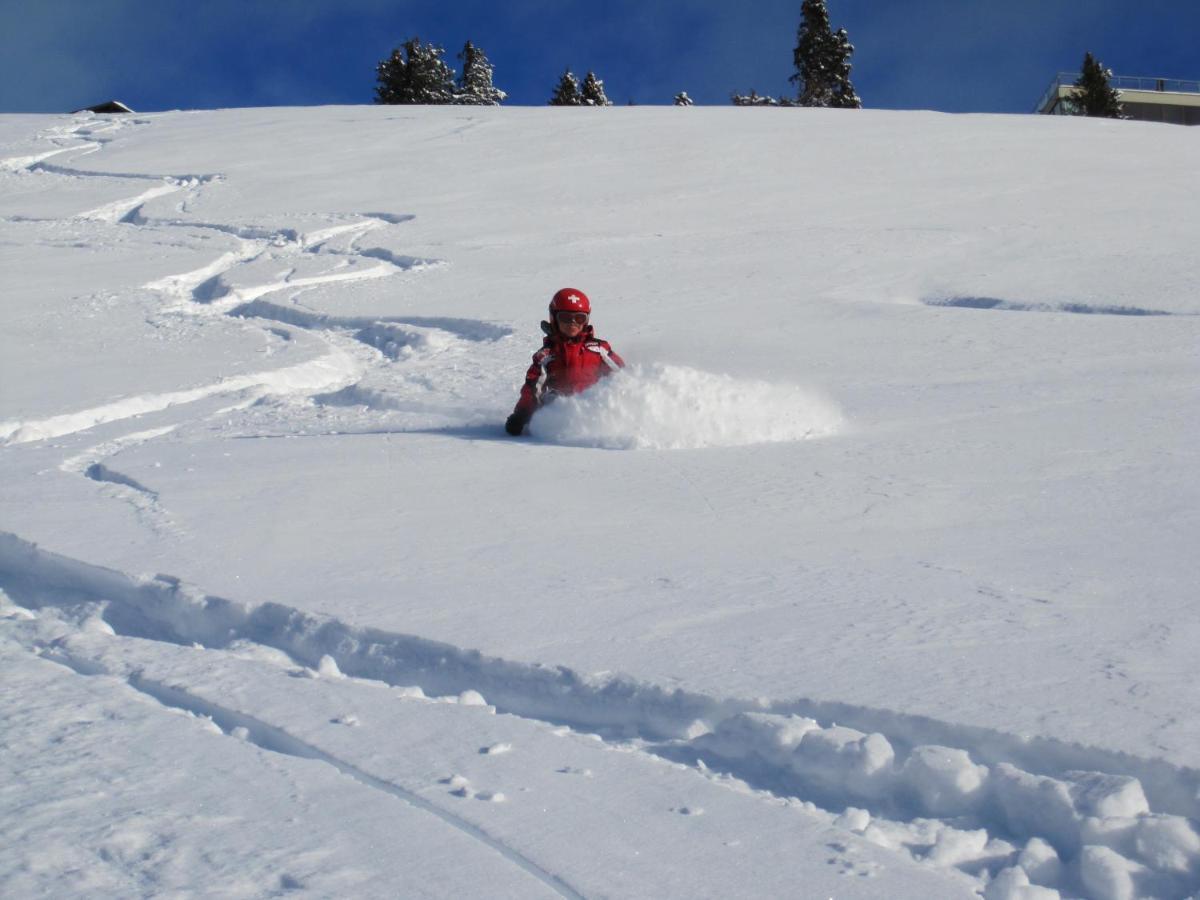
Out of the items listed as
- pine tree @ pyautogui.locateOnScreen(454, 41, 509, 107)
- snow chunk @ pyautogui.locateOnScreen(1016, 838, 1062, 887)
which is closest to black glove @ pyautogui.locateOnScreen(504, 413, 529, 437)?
snow chunk @ pyautogui.locateOnScreen(1016, 838, 1062, 887)

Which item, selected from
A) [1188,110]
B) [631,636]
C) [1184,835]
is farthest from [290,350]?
[1188,110]

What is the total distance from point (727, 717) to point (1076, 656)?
84cm

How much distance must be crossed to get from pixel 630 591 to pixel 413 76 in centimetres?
5075

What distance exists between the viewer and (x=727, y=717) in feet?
8.13

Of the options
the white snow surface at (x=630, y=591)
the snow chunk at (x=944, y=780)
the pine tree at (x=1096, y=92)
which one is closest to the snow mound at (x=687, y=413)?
the white snow surface at (x=630, y=591)

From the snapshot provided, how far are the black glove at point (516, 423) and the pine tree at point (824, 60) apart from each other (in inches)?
1819

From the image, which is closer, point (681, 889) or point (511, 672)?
point (681, 889)

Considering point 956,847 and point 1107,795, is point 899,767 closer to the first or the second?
point 956,847

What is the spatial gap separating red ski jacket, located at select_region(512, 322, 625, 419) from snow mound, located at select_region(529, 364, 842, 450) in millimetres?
395

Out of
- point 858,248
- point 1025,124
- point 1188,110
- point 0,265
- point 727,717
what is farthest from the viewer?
point 1188,110

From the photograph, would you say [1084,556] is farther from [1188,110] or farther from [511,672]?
[1188,110]

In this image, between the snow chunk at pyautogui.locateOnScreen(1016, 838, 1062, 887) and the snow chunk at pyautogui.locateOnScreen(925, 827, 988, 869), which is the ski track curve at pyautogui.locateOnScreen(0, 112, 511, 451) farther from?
the snow chunk at pyautogui.locateOnScreen(1016, 838, 1062, 887)

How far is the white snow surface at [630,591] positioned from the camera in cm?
206

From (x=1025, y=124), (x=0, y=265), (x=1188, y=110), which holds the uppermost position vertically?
(x=1188, y=110)
